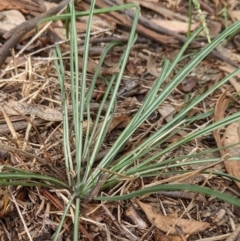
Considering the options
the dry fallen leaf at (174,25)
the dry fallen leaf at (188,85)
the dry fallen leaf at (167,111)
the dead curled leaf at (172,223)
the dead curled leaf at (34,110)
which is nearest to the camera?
the dead curled leaf at (172,223)

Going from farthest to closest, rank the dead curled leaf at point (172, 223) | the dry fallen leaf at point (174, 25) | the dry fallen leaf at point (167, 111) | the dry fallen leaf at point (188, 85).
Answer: the dry fallen leaf at point (174, 25), the dry fallen leaf at point (188, 85), the dry fallen leaf at point (167, 111), the dead curled leaf at point (172, 223)

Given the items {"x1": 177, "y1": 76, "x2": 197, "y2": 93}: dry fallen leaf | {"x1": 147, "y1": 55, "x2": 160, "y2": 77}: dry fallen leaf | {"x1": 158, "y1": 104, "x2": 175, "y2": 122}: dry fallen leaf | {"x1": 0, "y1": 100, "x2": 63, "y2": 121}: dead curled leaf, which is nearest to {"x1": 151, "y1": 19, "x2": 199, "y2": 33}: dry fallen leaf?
{"x1": 147, "y1": 55, "x2": 160, "y2": 77}: dry fallen leaf

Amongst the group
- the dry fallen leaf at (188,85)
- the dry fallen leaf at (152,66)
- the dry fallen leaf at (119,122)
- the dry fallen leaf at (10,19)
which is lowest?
Answer: the dry fallen leaf at (119,122)

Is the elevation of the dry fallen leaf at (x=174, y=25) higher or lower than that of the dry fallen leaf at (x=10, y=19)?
higher

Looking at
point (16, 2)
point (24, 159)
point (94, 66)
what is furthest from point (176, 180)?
point (16, 2)

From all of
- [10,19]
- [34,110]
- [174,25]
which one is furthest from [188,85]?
[10,19]

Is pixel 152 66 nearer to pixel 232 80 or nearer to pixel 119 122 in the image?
pixel 232 80

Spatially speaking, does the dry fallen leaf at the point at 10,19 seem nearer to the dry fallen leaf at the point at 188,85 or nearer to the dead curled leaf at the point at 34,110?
the dead curled leaf at the point at 34,110

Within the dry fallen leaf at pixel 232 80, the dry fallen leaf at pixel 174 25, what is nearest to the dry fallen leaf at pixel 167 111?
the dry fallen leaf at pixel 232 80
